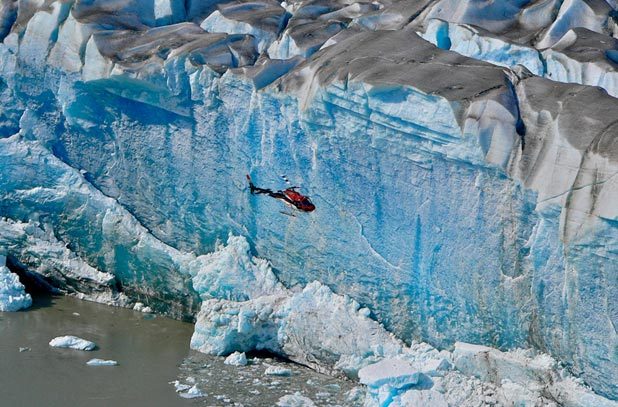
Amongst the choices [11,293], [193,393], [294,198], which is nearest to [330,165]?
[294,198]

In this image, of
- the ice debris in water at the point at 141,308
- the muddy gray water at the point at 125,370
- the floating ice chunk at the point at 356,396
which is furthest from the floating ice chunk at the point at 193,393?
the ice debris in water at the point at 141,308

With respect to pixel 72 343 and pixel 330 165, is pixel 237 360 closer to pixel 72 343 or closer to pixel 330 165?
pixel 72 343

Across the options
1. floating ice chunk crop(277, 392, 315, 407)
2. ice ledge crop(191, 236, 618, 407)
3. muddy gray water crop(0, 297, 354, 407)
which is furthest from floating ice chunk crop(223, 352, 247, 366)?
floating ice chunk crop(277, 392, 315, 407)

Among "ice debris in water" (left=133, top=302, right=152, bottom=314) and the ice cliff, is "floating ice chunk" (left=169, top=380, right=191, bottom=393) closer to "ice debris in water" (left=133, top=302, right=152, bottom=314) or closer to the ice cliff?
the ice cliff

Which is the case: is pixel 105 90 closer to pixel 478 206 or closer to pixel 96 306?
pixel 96 306

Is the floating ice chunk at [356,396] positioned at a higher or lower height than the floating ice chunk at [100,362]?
higher

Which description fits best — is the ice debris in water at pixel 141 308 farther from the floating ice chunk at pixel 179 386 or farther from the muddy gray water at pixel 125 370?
the floating ice chunk at pixel 179 386
